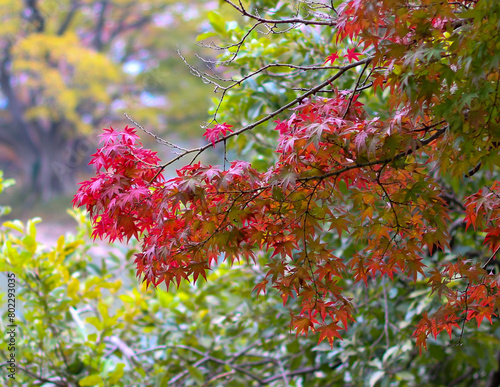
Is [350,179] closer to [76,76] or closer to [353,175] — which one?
[353,175]

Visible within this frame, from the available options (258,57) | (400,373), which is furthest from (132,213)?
(400,373)

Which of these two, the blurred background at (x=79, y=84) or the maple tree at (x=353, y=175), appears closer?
the maple tree at (x=353, y=175)

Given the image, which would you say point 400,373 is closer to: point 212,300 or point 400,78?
point 212,300

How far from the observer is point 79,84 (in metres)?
6.62

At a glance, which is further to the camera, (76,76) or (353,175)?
(76,76)

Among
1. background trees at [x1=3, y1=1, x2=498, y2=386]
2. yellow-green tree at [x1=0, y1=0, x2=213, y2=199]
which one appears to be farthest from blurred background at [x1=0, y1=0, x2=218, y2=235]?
background trees at [x1=3, y1=1, x2=498, y2=386]

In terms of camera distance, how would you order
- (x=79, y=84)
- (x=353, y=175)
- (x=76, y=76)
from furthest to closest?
(x=79, y=84), (x=76, y=76), (x=353, y=175)

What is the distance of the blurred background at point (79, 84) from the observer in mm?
6344

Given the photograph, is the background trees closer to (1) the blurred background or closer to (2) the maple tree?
(2) the maple tree

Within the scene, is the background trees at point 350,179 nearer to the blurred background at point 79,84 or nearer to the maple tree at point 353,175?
the maple tree at point 353,175

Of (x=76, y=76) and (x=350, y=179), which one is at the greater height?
(x=76, y=76)

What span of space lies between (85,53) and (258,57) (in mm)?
5377

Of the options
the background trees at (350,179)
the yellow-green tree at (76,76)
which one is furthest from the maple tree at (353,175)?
the yellow-green tree at (76,76)

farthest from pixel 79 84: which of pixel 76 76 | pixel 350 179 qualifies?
pixel 350 179
